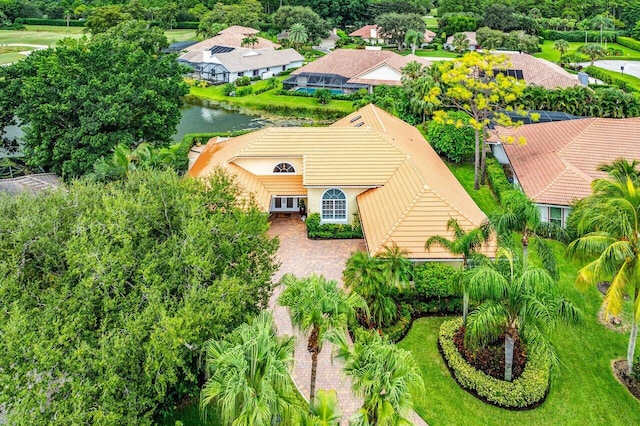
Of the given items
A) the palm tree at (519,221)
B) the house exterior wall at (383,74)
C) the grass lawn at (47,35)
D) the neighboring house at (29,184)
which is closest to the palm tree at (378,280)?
the palm tree at (519,221)

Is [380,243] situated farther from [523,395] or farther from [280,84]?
[280,84]

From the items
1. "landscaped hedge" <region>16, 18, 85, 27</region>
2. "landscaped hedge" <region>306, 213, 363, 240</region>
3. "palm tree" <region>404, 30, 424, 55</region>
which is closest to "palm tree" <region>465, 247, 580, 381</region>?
"landscaped hedge" <region>306, 213, 363, 240</region>

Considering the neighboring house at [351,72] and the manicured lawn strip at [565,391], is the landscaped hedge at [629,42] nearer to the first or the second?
the neighboring house at [351,72]

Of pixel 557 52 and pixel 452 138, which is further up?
pixel 557 52

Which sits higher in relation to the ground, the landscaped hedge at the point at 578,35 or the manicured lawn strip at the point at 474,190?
the landscaped hedge at the point at 578,35

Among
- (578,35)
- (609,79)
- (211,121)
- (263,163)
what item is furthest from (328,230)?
(578,35)

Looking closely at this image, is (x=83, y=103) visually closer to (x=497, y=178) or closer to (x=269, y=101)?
(x=497, y=178)
